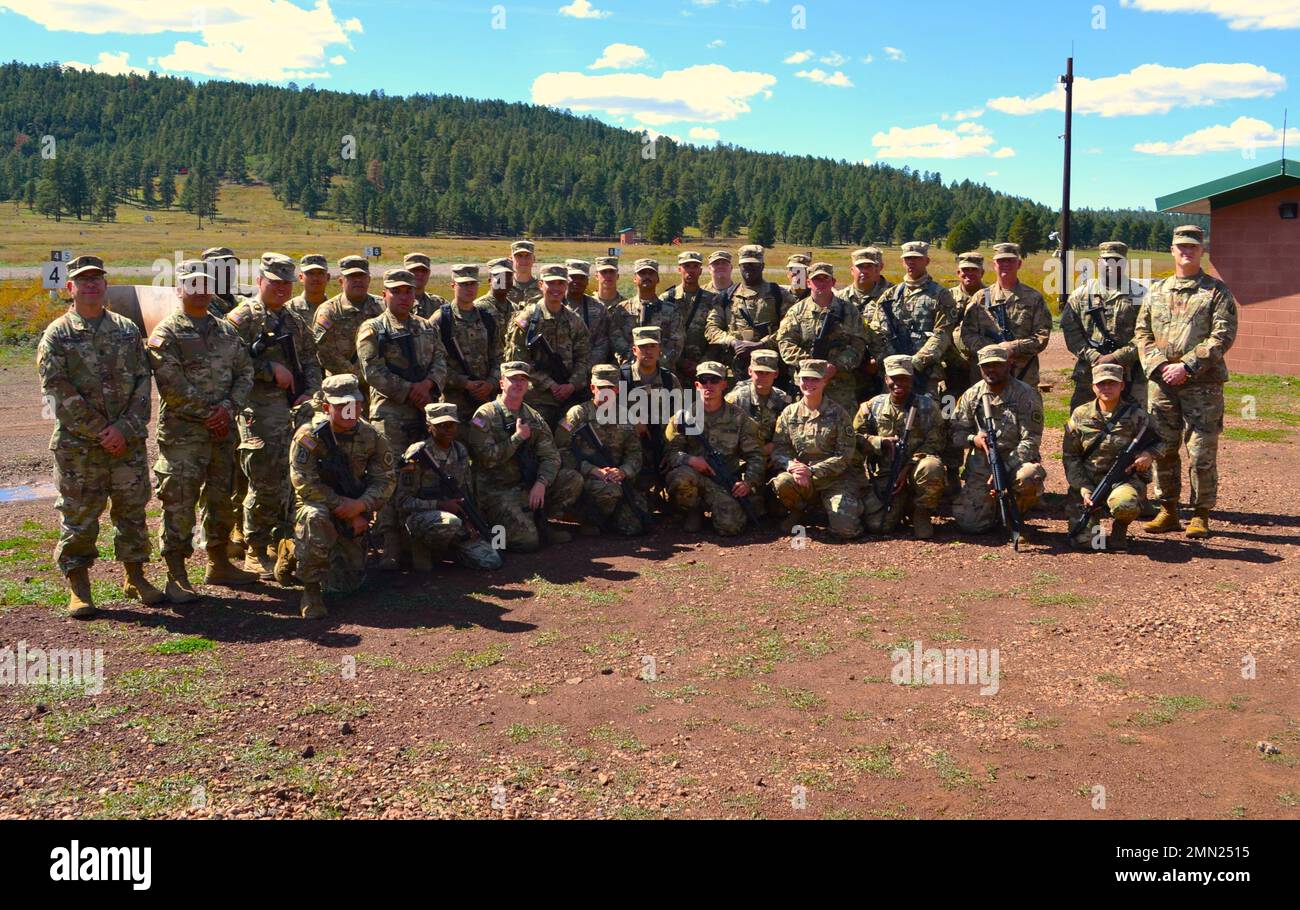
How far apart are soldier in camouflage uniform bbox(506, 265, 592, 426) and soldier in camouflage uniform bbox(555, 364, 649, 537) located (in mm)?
391

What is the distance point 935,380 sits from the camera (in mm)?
10633

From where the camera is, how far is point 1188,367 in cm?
948

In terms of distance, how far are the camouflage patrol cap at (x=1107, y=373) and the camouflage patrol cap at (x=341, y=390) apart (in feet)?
21.4

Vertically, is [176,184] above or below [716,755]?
above

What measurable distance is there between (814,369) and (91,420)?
6093 mm

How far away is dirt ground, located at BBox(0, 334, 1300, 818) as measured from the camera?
5109 millimetres

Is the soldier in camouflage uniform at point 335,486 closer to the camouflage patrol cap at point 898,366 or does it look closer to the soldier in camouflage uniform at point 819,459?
the soldier in camouflage uniform at point 819,459

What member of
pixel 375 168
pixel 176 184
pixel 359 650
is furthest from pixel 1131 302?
pixel 176 184

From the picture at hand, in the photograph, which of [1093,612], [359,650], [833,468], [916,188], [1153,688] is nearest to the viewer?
[1153,688]

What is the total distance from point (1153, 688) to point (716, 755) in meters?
2.85

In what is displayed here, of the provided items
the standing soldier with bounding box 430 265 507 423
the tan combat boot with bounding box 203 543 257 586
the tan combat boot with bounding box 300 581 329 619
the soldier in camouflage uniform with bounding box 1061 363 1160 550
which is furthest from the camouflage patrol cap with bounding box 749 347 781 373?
the tan combat boot with bounding box 203 543 257 586

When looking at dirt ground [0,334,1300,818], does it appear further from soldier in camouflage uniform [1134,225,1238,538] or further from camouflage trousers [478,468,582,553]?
soldier in camouflage uniform [1134,225,1238,538]

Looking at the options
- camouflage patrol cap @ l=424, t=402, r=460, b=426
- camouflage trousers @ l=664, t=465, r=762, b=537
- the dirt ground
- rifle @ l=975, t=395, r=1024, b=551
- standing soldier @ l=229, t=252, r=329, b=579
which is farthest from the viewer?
camouflage trousers @ l=664, t=465, r=762, b=537

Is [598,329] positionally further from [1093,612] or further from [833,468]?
[1093,612]
